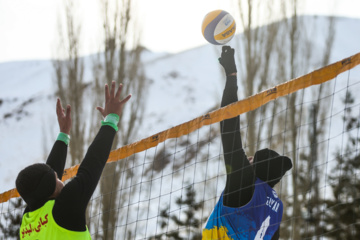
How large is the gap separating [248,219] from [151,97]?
3108cm

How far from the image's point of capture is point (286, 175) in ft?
24.6

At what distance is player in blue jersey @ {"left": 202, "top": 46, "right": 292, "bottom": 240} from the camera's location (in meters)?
2.43

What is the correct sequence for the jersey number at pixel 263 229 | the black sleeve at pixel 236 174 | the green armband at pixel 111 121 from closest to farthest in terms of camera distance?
the green armband at pixel 111 121, the black sleeve at pixel 236 174, the jersey number at pixel 263 229

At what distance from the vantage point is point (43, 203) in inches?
83.8

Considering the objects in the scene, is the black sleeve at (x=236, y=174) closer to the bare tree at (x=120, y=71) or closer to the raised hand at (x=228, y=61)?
the raised hand at (x=228, y=61)

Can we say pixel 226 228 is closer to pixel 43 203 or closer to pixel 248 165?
pixel 248 165

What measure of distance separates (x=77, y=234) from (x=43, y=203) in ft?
0.81

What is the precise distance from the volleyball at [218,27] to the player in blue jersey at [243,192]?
961 mm

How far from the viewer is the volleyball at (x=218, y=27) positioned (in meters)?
3.74

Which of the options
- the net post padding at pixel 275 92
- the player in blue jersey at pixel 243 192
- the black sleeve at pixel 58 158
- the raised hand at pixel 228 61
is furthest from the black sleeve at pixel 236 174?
the black sleeve at pixel 58 158

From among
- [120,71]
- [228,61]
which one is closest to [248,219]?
[228,61]

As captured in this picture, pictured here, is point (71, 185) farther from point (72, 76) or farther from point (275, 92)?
point (72, 76)

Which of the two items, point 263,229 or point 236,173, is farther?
point 263,229

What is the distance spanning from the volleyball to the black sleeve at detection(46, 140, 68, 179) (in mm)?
1572
